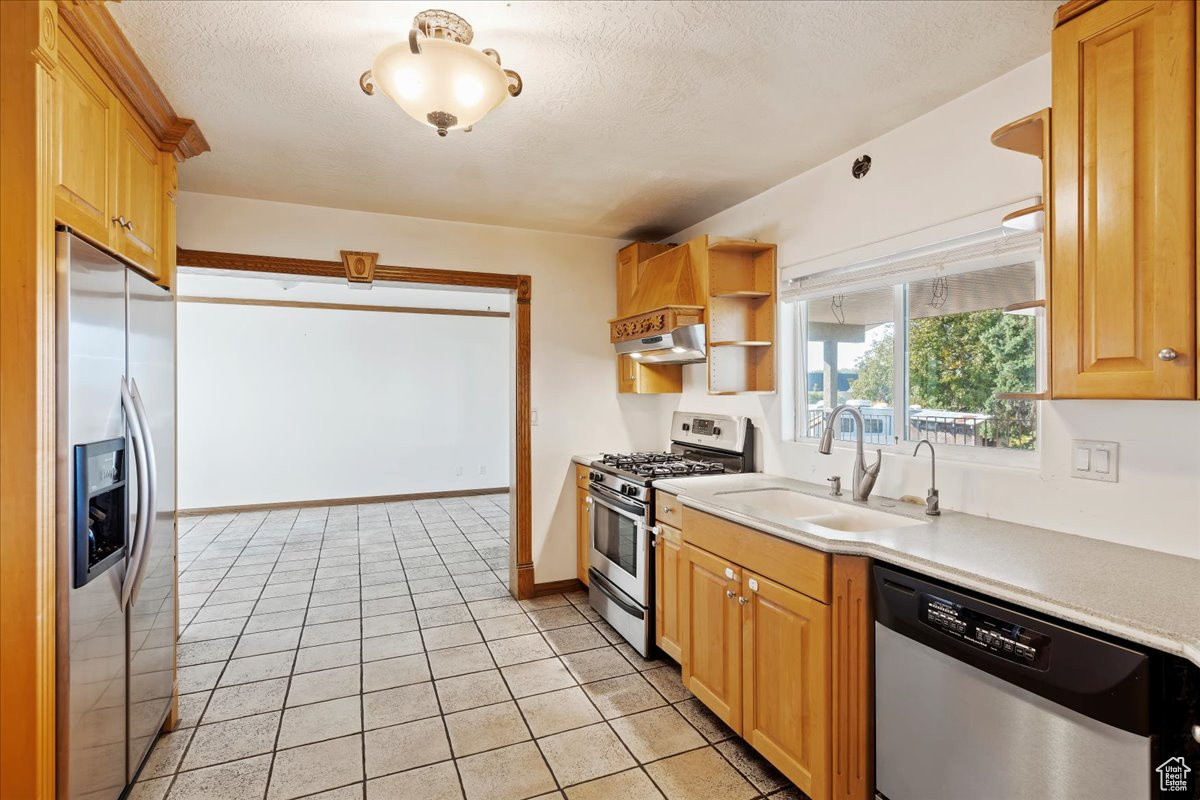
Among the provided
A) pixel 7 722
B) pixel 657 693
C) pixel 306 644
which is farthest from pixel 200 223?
pixel 657 693

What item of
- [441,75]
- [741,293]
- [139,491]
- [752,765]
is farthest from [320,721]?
[741,293]

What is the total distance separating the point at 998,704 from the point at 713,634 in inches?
43.1

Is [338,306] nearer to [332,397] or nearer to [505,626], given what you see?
[332,397]

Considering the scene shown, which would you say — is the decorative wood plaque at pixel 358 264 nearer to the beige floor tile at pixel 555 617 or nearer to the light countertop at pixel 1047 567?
the beige floor tile at pixel 555 617

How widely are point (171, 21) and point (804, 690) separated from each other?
282 cm

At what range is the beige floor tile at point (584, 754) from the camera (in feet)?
6.89

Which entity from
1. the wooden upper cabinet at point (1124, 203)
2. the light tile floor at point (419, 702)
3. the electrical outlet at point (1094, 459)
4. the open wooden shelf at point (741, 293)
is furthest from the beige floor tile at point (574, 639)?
the wooden upper cabinet at point (1124, 203)

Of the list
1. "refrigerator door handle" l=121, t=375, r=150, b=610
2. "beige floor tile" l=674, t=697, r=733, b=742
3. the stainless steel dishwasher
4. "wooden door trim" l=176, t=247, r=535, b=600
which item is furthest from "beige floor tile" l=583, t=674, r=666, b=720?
"refrigerator door handle" l=121, t=375, r=150, b=610

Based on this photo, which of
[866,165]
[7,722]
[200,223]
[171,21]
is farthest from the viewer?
[200,223]

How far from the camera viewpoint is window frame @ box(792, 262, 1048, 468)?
6.49 ft

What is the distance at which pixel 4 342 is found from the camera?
4.58ft

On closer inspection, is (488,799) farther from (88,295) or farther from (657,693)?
(88,295)

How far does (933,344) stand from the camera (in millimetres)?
2371

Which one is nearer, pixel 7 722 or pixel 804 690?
pixel 7 722
